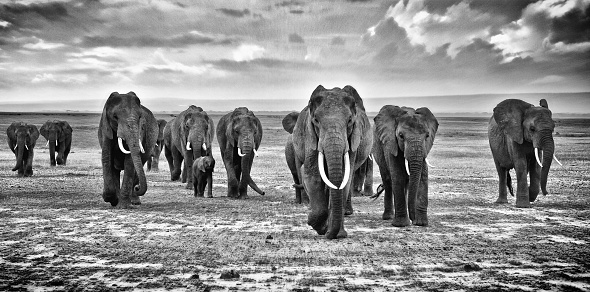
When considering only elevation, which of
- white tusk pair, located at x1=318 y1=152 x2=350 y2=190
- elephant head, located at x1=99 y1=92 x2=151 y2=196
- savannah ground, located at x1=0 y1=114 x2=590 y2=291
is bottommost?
savannah ground, located at x1=0 y1=114 x2=590 y2=291

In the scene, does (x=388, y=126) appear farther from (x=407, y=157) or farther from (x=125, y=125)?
(x=125, y=125)

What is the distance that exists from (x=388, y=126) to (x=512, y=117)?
6261mm

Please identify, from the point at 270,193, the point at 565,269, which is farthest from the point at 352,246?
the point at 270,193

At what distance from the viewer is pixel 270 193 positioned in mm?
20812

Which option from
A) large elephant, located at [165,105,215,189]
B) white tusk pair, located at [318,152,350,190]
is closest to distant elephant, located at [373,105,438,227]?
white tusk pair, located at [318,152,350,190]

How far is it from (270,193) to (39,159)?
2486 cm

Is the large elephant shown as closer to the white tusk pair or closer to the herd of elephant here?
the herd of elephant

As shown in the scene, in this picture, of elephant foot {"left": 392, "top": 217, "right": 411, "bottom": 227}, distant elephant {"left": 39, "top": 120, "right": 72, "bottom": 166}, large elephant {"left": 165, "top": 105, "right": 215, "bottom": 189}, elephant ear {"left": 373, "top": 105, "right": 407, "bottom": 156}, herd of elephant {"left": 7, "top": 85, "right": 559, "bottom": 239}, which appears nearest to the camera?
herd of elephant {"left": 7, "top": 85, "right": 559, "bottom": 239}

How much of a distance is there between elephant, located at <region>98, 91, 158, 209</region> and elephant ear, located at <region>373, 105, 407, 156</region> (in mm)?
6357

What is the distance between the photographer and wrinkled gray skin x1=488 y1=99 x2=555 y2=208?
1650cm

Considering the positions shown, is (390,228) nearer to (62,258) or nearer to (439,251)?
(439,251)

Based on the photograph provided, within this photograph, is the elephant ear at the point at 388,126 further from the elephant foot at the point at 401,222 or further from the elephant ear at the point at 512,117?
the elephant ear at the point at 512,117

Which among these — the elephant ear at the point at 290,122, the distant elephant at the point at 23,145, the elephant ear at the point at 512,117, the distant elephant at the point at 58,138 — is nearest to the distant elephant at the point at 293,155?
the elephant ear at the point at 290,122

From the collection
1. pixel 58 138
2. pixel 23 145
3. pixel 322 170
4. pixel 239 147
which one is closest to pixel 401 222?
pixel 322 170
